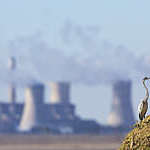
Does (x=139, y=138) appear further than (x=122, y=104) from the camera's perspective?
No

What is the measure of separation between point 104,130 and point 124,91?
17197mm

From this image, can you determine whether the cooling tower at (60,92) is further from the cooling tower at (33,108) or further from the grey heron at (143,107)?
the grey heron at (143,107)

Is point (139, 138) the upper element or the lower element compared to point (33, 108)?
upper

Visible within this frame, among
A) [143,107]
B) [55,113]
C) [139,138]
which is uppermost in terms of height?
[143,107]

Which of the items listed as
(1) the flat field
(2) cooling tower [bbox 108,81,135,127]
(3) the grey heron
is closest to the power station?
(2) cooling tower [bbox 108,81,135,127]

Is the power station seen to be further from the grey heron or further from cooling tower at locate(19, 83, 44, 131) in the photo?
the grey heron

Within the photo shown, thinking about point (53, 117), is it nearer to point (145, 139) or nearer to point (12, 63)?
point (12, 63)

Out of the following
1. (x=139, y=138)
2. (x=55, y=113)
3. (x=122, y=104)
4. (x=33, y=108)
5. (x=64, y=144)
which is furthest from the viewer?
(x=55, y=113)

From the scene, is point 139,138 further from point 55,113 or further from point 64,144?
point 55,113

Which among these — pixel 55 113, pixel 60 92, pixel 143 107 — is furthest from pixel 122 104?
pixel 143 107

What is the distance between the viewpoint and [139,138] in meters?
13.2

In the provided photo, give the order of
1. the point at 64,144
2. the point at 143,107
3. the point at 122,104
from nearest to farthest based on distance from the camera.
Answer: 1. the point at 143,107
2. the point at 64,144
3. the point at 122,104

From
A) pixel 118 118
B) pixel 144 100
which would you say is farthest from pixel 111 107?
pixel 144 100

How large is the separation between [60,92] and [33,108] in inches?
260
